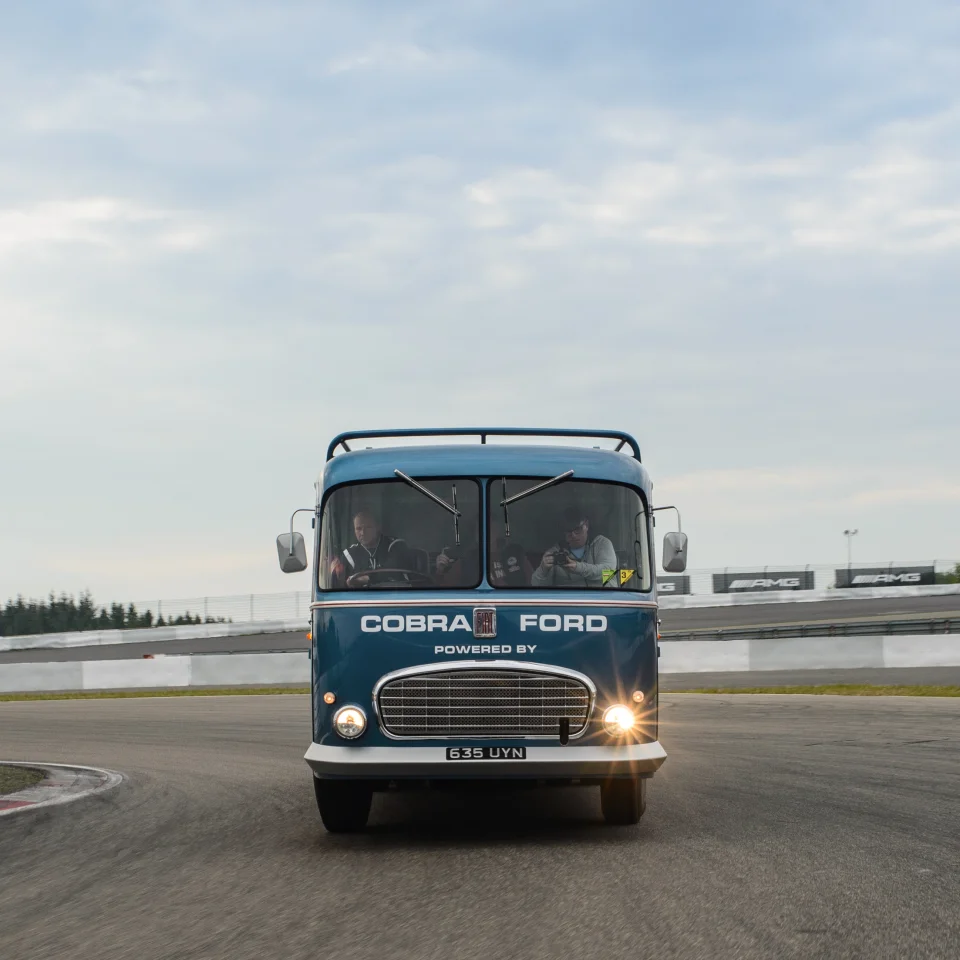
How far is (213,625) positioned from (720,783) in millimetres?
46646

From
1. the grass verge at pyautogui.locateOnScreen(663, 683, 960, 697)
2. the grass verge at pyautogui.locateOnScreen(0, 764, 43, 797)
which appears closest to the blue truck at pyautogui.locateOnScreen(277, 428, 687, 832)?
the grass verge at pyautogui.locateOnScreen(0, 764, 43, 797)

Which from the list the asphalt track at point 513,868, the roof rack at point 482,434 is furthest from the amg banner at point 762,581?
the roof rack at point 482,434

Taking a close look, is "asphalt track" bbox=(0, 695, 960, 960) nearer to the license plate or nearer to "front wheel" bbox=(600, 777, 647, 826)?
"front wheel" bbox=(600, 777, 647, 826)

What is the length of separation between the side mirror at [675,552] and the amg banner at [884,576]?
65.6 meters

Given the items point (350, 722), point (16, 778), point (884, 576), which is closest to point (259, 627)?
point (884, 576)

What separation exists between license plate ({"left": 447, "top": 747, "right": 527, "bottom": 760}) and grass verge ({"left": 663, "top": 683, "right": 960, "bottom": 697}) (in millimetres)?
14077

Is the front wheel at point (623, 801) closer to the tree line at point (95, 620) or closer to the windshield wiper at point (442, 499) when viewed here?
the windshield wiper at point (442, 499)

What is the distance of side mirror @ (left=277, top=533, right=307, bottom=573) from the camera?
28.1ft

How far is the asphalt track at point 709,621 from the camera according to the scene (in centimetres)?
4472

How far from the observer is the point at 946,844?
24.0 feet

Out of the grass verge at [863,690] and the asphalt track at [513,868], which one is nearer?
the asphalt track at [513,868]

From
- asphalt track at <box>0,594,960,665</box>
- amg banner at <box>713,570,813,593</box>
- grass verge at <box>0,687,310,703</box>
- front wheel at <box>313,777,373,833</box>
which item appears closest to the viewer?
front wheel at <box>313,777,373,833</box>

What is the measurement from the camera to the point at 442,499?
8312mm

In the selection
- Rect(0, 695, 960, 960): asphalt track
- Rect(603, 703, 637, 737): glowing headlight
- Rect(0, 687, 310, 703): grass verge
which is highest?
Rect(603, 703, 637, 737): glowing headlight
